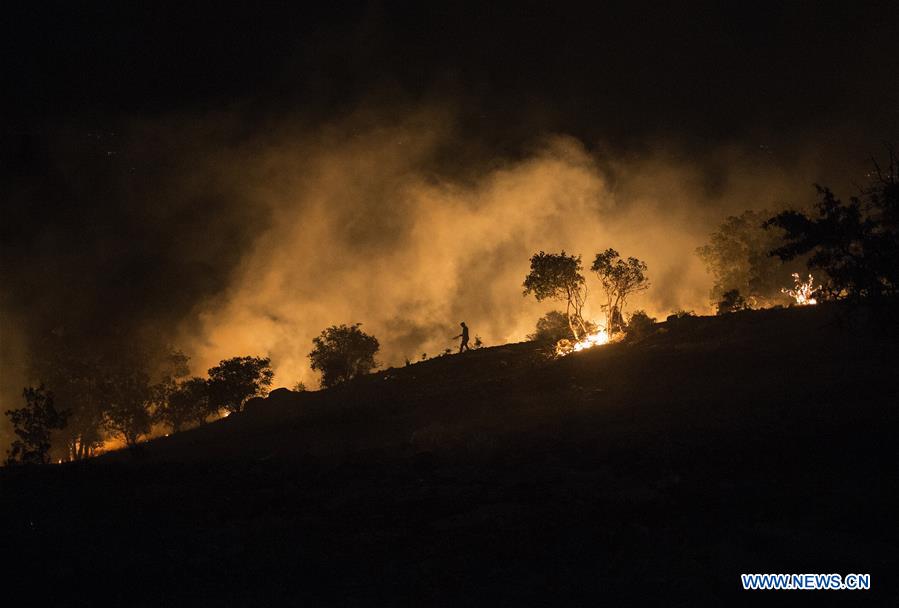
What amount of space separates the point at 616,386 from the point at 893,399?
10.9m

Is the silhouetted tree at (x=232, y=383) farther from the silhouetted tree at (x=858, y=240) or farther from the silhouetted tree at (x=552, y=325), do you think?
the silhouetted tree at (x=858, y=240)

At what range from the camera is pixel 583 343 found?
43312mm

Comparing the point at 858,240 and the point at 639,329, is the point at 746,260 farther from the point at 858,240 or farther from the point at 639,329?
the point at 858,240

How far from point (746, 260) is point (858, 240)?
205 feet

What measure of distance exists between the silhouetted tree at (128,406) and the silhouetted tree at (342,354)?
21271 millimetres

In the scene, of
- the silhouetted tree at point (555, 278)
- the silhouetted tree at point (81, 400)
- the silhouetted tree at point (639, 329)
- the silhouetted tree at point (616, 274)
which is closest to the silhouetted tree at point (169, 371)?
the silhouetted tree at point (81, 400)

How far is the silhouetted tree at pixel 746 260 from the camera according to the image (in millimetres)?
72750

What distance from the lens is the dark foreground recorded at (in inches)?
348

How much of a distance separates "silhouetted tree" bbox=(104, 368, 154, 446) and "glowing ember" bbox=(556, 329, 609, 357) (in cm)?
4786

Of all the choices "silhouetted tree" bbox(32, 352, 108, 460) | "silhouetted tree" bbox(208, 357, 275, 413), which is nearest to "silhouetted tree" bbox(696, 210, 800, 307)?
"silhouetted tree" bbox(208, 357, 275, 413)

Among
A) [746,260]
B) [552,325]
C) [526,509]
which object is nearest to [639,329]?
[552,325]

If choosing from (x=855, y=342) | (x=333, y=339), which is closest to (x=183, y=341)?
(x=333, y=339)

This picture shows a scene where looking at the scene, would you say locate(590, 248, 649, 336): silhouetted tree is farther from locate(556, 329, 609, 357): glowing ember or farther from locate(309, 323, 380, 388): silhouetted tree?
locate(309, 323, 380, 388): silhouetted tree

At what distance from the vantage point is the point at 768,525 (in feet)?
31.2
